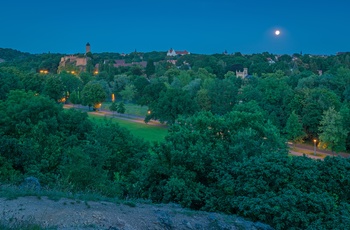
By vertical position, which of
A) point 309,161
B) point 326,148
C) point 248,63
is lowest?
point 326,148

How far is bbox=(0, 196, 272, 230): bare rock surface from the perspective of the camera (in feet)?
33.9

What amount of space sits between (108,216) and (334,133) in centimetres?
3224

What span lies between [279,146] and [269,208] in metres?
10.2

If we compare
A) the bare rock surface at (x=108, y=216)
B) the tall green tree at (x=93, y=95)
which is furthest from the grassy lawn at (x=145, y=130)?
the bare rock surface at (x=108, y=216)

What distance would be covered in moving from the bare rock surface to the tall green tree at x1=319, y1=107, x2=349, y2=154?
2844 cm

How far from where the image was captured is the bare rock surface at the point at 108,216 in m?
10.3

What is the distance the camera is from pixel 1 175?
1741 centimetres

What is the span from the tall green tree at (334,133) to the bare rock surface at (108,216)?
28438mm

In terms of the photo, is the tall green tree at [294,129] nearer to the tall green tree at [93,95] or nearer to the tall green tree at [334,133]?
the tall green tree at [334,133]

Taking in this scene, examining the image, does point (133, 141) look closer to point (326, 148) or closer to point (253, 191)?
point (253, 191)

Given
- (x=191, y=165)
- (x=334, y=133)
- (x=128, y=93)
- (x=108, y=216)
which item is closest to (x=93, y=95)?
(x=128, y=93)

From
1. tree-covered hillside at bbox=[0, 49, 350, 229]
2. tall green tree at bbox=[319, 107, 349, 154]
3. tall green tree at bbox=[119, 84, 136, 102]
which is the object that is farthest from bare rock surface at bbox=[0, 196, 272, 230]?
tall green tree at bbox=[119, 84, 136, 102]

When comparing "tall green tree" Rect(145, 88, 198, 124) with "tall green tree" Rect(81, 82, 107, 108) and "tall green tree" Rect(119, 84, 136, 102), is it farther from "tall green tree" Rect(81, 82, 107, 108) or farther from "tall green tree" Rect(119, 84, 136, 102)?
"tall green tree" Rect(119, 84, 136, 102)

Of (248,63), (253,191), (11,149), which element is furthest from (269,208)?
(248,63)
